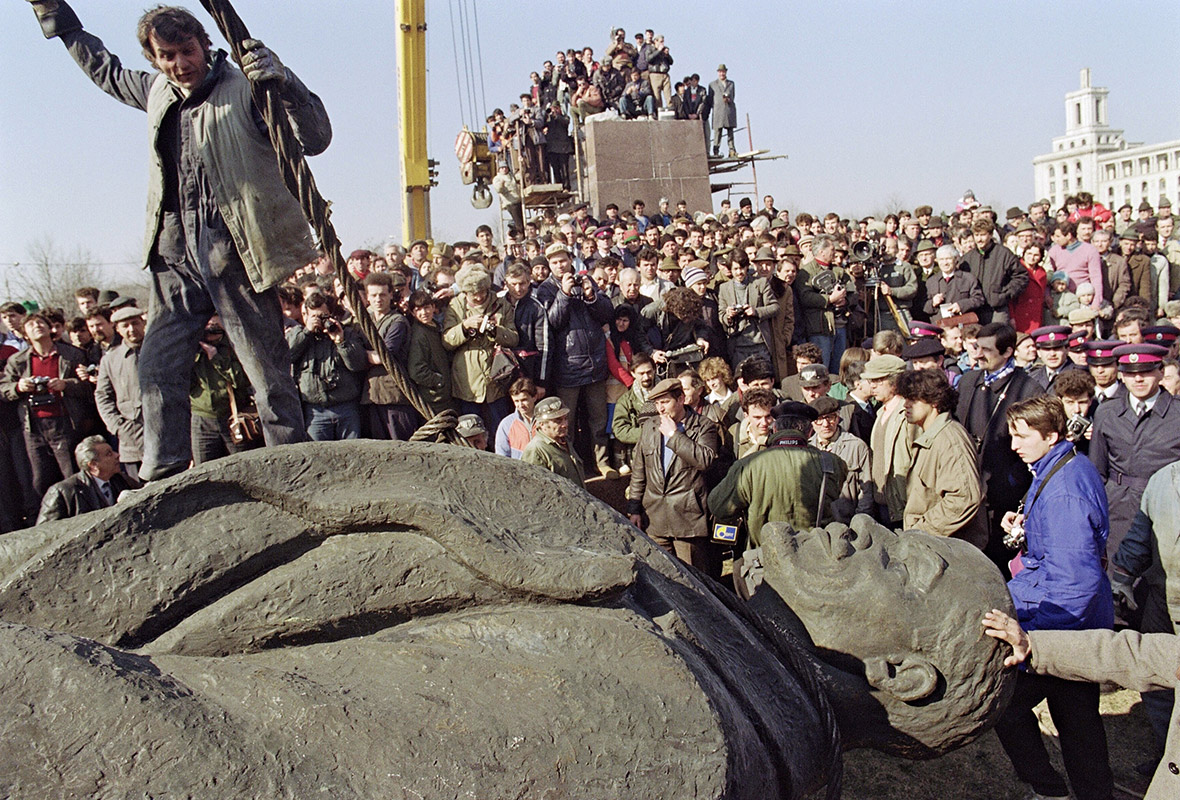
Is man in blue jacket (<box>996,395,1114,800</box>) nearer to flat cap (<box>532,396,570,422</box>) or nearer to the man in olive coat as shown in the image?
the man in olive coat

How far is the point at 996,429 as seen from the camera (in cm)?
507

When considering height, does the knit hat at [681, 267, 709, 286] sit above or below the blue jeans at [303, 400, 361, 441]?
above

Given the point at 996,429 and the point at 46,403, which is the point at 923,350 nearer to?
the point at 996,429

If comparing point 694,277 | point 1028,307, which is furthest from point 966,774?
point 1028,307

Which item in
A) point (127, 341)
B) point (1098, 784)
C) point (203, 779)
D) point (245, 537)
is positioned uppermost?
point (127, 341)

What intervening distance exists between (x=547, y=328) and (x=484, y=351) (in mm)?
556

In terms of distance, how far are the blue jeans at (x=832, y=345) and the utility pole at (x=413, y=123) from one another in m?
7.40

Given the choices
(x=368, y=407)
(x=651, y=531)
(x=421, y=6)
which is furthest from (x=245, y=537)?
(x=421, y=6)

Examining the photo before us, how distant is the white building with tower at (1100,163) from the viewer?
72.2m

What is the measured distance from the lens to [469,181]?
20.2m

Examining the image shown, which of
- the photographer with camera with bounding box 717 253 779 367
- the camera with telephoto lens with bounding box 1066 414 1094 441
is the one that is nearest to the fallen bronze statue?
the camera with telephoto lens with bounding box 1066 414 1094 441

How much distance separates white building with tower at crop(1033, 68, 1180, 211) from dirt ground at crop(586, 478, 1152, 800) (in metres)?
75.9

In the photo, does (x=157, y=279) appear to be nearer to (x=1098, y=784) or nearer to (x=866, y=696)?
(x=866, y=696)

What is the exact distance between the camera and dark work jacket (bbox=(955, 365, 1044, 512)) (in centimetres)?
486
